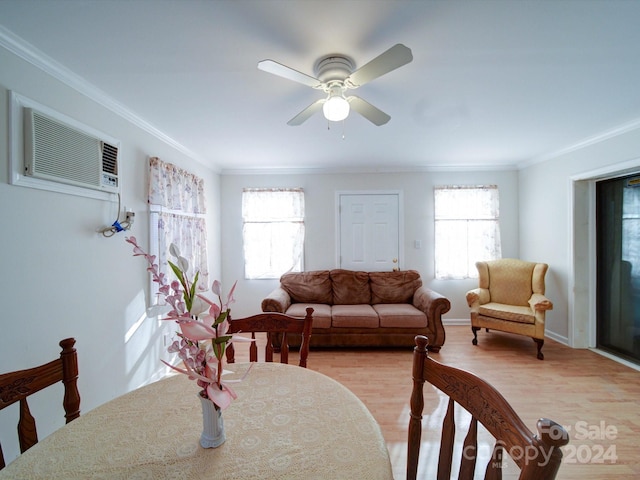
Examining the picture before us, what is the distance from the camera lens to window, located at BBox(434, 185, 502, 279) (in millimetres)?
4094

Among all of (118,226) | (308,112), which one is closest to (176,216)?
(118,226)

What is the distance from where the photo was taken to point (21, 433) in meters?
0.88

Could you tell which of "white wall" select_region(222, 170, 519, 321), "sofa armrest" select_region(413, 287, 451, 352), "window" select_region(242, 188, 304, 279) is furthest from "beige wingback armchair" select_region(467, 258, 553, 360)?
"window" select_region(242, 188, 304, 279)

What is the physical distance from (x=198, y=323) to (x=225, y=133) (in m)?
2.54

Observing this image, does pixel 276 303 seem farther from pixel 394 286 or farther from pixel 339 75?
pixel 339 75

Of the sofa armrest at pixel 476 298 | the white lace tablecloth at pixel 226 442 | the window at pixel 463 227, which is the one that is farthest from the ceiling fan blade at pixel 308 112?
the sofa armrest at pixel 476 298

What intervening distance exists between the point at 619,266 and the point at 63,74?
5211mm

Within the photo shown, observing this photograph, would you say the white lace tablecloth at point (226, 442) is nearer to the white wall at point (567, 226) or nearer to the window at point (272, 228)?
the window at point (272, 228)

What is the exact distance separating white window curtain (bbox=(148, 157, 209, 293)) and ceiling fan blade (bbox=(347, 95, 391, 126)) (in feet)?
6.30

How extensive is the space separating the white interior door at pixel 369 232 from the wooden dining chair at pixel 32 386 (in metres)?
3.46

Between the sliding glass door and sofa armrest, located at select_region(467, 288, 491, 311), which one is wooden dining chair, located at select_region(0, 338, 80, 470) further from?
the sliding glass door

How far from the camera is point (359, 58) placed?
5.31 ft

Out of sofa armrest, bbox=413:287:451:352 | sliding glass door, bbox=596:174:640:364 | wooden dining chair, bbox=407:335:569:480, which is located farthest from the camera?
sofa armrest, bbox=413:287:451:352

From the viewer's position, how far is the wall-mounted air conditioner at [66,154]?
1.52m
